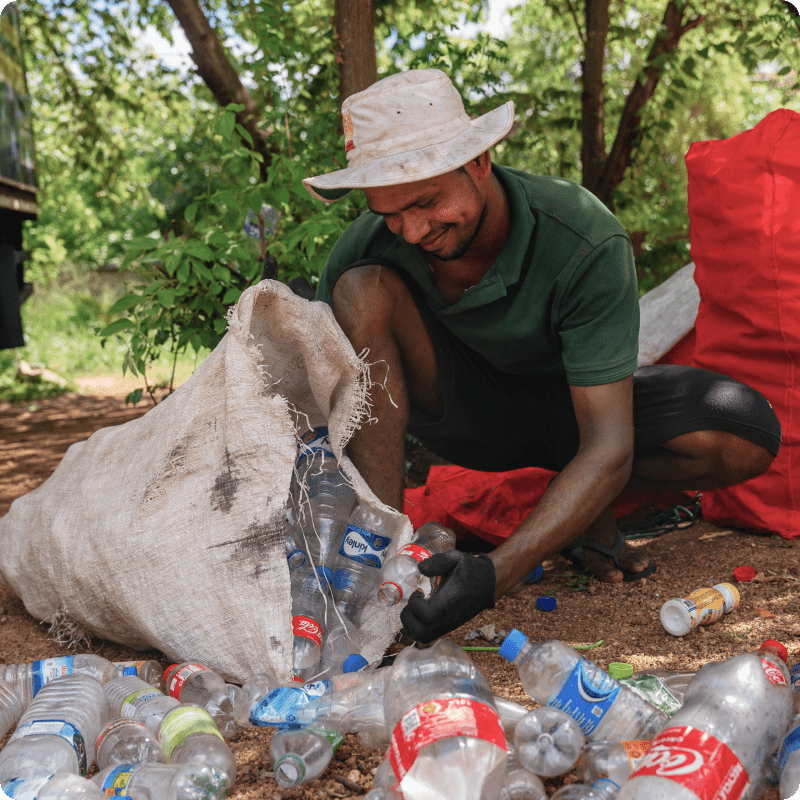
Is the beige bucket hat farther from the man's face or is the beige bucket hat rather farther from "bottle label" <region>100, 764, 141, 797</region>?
"bottle label" <region>100, 764, 141, 797</region>

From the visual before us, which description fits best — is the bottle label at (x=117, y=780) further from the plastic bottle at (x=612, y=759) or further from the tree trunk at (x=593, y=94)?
the tree trunk at (x=593, y=94)

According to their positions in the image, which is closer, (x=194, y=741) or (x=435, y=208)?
(x=194, y=741)

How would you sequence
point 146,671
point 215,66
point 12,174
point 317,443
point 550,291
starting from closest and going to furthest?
1. point 146,671
2. point 550,291
3. point 317,443
4. point 215,66
5. point 12,174

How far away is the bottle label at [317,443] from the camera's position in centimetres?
213

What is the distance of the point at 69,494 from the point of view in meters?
2.05

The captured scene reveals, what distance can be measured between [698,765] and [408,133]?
1482 mm

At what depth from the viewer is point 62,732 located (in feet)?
4.56

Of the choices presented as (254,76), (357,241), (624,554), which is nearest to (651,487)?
(624,554)

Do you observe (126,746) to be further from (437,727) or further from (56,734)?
(437,727)

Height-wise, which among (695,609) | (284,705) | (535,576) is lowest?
(535,576)

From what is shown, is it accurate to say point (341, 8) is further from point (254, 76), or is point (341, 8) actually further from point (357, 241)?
point (357, 241)

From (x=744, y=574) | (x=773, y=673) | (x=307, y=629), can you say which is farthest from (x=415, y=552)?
(x=744, y=574)

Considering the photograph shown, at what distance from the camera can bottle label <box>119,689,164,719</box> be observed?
1.56 meters

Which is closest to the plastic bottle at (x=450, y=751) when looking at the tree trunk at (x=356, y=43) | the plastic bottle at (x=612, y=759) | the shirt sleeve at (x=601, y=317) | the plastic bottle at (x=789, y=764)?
the plastic bottle at (x=612, y=759)
